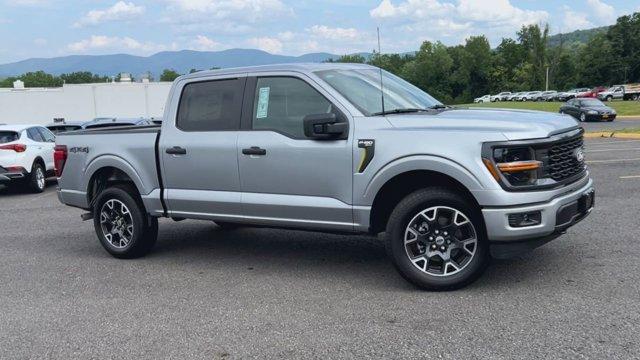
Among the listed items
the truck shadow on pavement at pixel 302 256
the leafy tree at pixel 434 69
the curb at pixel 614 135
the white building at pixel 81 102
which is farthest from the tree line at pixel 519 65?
the truck shadow on pavement at pixel 302 256

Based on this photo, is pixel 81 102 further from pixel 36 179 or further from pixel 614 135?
pixel 614 135

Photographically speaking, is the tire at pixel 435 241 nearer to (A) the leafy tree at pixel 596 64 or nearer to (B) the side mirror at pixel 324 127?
(B) the side mirror at pixel 324 127

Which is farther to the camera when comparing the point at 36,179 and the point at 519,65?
the point at 519,65

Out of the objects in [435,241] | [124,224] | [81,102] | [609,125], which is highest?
[81,102]

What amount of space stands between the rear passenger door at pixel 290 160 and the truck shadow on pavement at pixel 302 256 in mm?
609

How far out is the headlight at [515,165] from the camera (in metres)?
4.76

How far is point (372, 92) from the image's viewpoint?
5902mm

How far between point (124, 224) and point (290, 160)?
2460 mm

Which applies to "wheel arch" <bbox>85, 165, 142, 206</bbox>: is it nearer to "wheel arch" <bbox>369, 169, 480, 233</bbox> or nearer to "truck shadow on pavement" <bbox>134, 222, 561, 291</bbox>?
"truck shadow on pavement" <bbox>134, 222, 561, 291</bbox>

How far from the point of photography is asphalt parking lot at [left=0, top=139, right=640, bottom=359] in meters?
4.17

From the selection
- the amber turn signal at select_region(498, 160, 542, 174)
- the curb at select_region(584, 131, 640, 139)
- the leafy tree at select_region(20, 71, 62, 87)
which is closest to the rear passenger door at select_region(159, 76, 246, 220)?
the amber turn signal at select_region(498, 160, 542, 174)

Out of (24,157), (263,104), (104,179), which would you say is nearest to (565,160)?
(263,104)

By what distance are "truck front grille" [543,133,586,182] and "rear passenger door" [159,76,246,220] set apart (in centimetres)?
286

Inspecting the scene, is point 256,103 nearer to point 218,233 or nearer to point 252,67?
point 252,67
